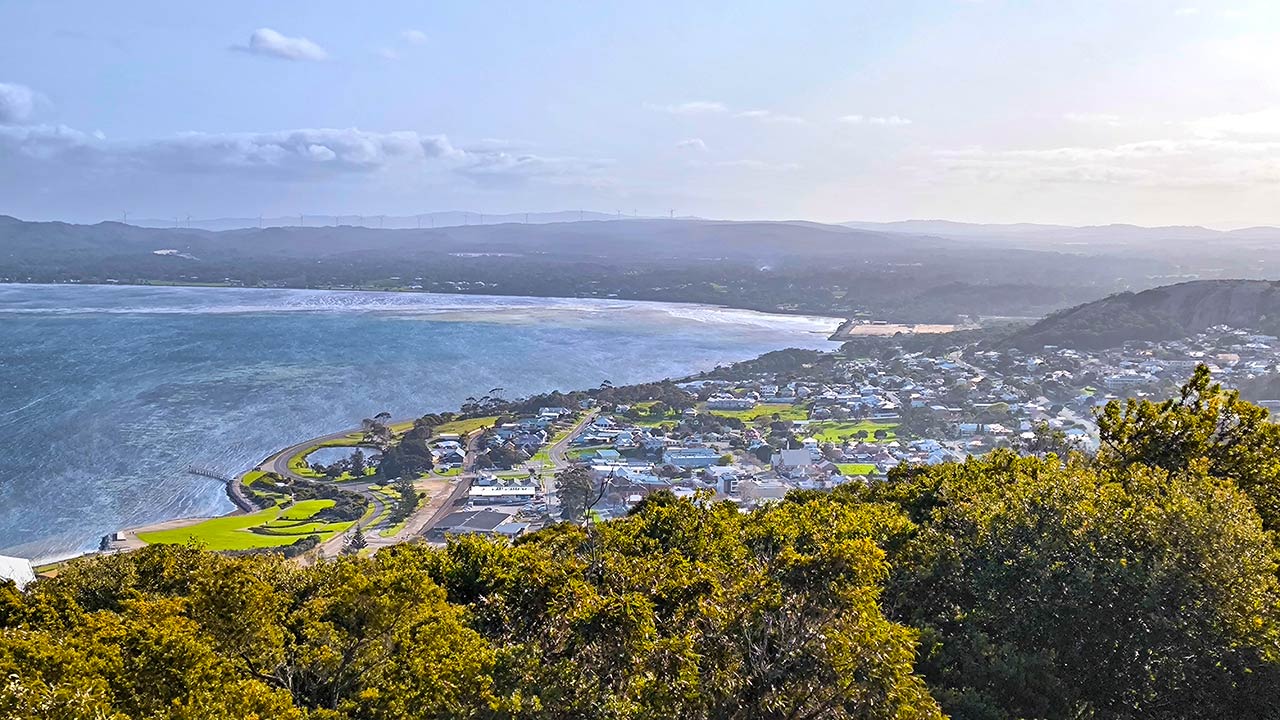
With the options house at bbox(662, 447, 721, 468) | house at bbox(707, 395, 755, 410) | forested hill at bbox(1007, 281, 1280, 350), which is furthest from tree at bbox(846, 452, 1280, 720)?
forested hill at bbox(1007, 281, 1280, 350)

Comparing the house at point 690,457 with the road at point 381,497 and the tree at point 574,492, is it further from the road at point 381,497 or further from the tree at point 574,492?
the road at point 381,497

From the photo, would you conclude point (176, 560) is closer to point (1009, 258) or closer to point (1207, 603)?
point (1207, 603)

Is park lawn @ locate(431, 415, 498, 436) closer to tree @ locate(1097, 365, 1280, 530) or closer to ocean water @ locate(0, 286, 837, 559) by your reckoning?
ocean water @ locate(0, 286, 837, 559)

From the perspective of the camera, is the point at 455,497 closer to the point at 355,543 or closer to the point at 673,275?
the point at 355,543

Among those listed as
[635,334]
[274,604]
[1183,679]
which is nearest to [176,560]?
[274,604]

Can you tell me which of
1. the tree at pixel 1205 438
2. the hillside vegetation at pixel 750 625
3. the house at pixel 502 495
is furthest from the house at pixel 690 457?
the hillside vegetation at pixel 750 625
